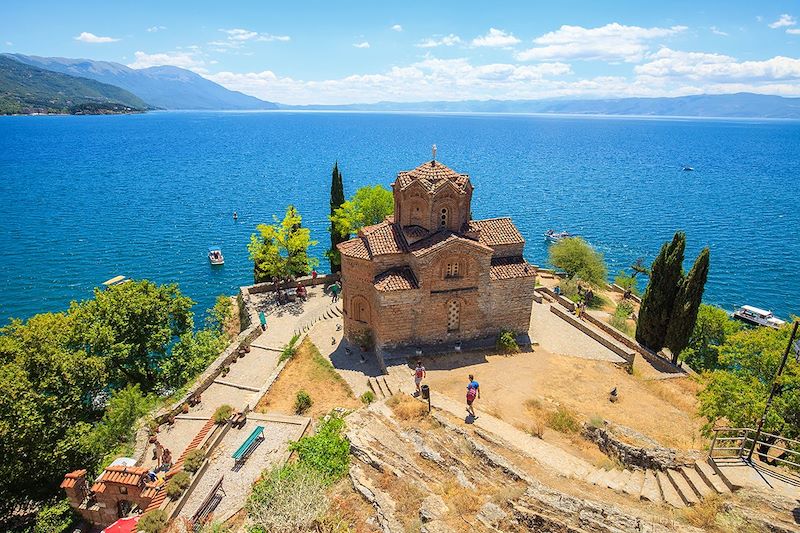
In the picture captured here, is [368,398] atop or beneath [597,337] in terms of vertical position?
atop

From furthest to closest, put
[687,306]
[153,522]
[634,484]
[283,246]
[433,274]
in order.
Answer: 1. [283,246]
2. [687,306]
3. [433,274]
4. [153,522]
5. [634,484]

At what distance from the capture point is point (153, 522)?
16.5 metres

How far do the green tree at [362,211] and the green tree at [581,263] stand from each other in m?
19.2

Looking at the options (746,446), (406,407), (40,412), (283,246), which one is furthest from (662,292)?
(40,412)

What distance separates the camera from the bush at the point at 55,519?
1861cm

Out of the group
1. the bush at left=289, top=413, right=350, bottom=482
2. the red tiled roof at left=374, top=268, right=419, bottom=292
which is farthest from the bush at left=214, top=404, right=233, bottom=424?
the red tiled roof at left=374, top=268, right=419, bottom=292

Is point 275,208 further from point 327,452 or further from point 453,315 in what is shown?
point 327,452

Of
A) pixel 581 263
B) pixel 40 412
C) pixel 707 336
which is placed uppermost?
pixel 40 412

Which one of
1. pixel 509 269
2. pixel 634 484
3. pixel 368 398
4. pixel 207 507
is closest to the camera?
pixel 634 484

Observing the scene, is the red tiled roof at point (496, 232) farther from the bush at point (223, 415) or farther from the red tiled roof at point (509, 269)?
the bush at point (223, 415)

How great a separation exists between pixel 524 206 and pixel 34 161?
122m

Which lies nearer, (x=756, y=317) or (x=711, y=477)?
(x=711, y=477)

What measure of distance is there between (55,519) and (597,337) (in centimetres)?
→ 3092

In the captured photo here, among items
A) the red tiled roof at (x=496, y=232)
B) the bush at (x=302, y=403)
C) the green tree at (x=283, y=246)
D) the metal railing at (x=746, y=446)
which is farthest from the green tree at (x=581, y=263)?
the bush at (x=302, y=403)
